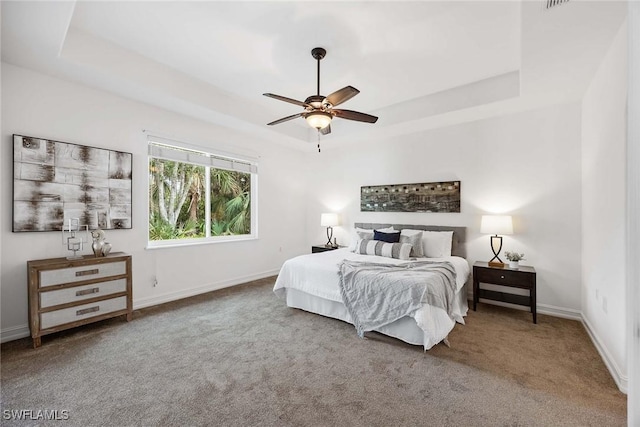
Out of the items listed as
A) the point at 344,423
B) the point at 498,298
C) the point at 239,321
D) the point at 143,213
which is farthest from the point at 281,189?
the point at 344,423

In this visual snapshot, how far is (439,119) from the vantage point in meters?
3.96

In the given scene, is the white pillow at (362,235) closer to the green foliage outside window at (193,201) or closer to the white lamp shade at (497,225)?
the white lamp shade at (497,225)

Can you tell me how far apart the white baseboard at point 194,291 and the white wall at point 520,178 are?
2.49 metres

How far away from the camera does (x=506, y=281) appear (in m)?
3.28

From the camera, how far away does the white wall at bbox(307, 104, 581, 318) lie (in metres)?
3.33

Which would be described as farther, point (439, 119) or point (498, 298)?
point (439, 119)

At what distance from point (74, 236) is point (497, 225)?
491cm

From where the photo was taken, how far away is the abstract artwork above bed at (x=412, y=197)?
4191mm

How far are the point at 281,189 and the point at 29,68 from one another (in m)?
3.64

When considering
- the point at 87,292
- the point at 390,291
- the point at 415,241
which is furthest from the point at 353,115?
the point at 87,292

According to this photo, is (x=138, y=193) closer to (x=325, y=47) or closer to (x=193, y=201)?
(x=193, y=201)

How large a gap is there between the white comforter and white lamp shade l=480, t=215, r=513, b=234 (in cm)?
54

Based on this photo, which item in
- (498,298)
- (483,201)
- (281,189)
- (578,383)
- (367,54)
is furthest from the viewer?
(281,189)

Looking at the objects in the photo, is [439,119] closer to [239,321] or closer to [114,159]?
[239,321]
